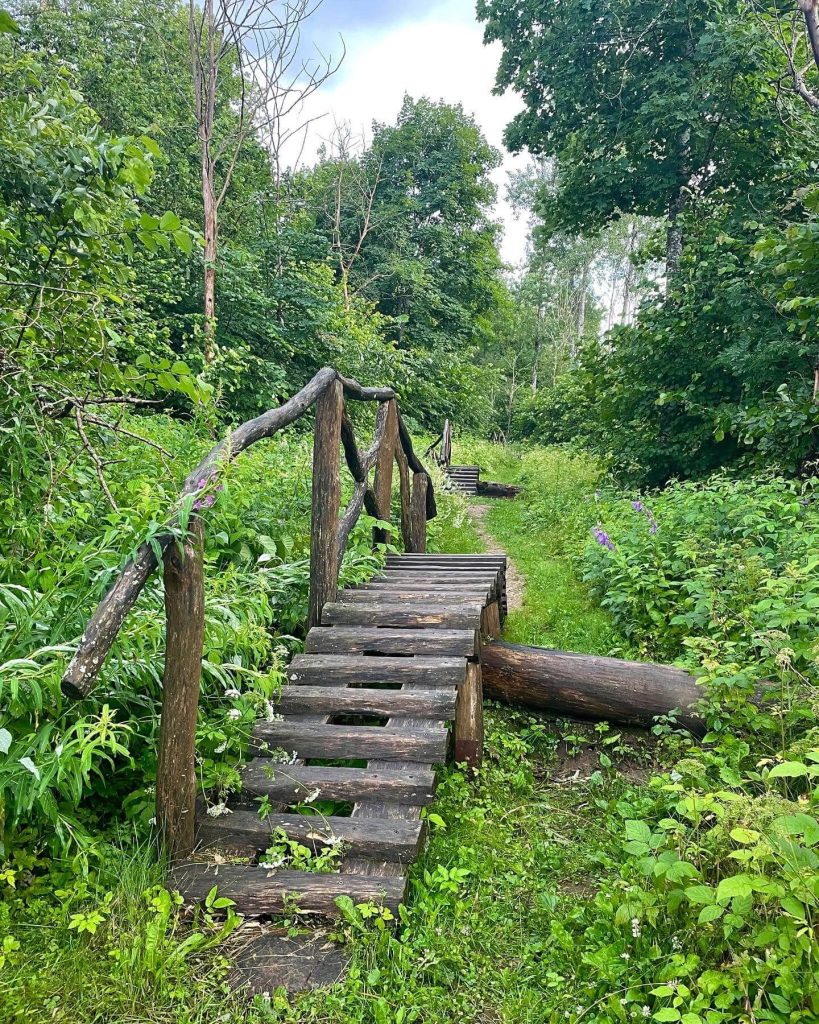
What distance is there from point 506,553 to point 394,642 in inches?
221

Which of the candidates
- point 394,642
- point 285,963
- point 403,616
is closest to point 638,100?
point 403,616

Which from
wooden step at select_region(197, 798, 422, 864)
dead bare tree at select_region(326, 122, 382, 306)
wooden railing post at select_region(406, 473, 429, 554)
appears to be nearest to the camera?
wooden step at select_region(197, 798, 422, 864)

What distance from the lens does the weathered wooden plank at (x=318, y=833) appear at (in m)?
2.07

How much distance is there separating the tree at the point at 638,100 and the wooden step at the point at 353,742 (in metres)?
9.30

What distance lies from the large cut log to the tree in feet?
26.5

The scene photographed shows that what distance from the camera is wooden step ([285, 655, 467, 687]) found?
9.36ft

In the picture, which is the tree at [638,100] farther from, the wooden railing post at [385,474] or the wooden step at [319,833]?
the wooden step at [319,833]

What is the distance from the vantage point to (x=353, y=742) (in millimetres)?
2496

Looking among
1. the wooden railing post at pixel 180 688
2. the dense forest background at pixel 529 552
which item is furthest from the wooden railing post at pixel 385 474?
the wooden railing post at pixel 180 688

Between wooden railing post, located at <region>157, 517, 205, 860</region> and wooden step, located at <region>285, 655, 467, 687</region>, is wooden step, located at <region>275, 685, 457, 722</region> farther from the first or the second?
wooden railing post, located at <region>157, 517, 205, 860</region>

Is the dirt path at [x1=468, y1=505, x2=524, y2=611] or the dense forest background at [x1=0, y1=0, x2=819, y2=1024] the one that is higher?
the dense forest background at [x1=0, y1=0, x2=819, y2=1024]

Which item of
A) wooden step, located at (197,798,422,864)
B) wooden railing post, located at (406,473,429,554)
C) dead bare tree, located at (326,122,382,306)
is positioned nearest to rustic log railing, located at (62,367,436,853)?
wooden step, located at (197,798,422,864)

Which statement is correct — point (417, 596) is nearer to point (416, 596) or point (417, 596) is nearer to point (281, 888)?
point (416, 596)

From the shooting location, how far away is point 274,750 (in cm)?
246
